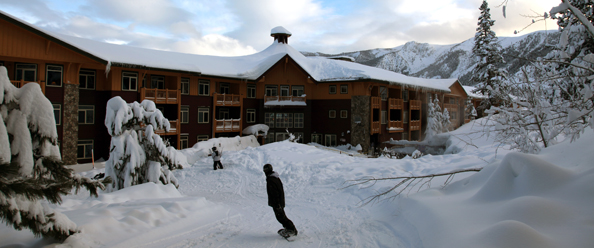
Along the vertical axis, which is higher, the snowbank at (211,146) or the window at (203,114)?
the window at (203,114)

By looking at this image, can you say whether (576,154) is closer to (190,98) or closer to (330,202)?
(330,202)

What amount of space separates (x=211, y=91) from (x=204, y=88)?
69cm

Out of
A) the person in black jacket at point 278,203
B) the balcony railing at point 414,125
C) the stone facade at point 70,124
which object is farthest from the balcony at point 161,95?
the balcony railing at point 414,125

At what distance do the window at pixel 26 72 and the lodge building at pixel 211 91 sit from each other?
48 mm

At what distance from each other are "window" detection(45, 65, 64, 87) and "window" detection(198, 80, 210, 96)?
9988 mm

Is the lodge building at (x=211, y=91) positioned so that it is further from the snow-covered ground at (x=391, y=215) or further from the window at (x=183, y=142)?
the snow-covered ground at (x=391, y=215)

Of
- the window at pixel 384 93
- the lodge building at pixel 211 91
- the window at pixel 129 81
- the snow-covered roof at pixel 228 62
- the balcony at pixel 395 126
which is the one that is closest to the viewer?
the lodge building at pixel 211 91

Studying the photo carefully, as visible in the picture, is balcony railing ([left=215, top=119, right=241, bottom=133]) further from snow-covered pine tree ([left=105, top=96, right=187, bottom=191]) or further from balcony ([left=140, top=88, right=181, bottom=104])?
snow-covered pine tree ([left=105, top=96, right=187, bottom=191])

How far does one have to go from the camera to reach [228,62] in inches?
1298

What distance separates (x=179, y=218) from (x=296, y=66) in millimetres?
25468

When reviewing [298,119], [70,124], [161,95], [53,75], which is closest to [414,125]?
[298,119]

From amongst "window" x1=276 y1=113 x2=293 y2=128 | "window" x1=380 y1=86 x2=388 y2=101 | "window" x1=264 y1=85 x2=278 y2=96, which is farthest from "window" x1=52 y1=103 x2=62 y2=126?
"window" x1=380 y1=86 x2=388 y2=101

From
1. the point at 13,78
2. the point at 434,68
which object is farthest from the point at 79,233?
the point at 434,68

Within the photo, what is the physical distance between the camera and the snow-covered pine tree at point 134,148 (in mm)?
11039
